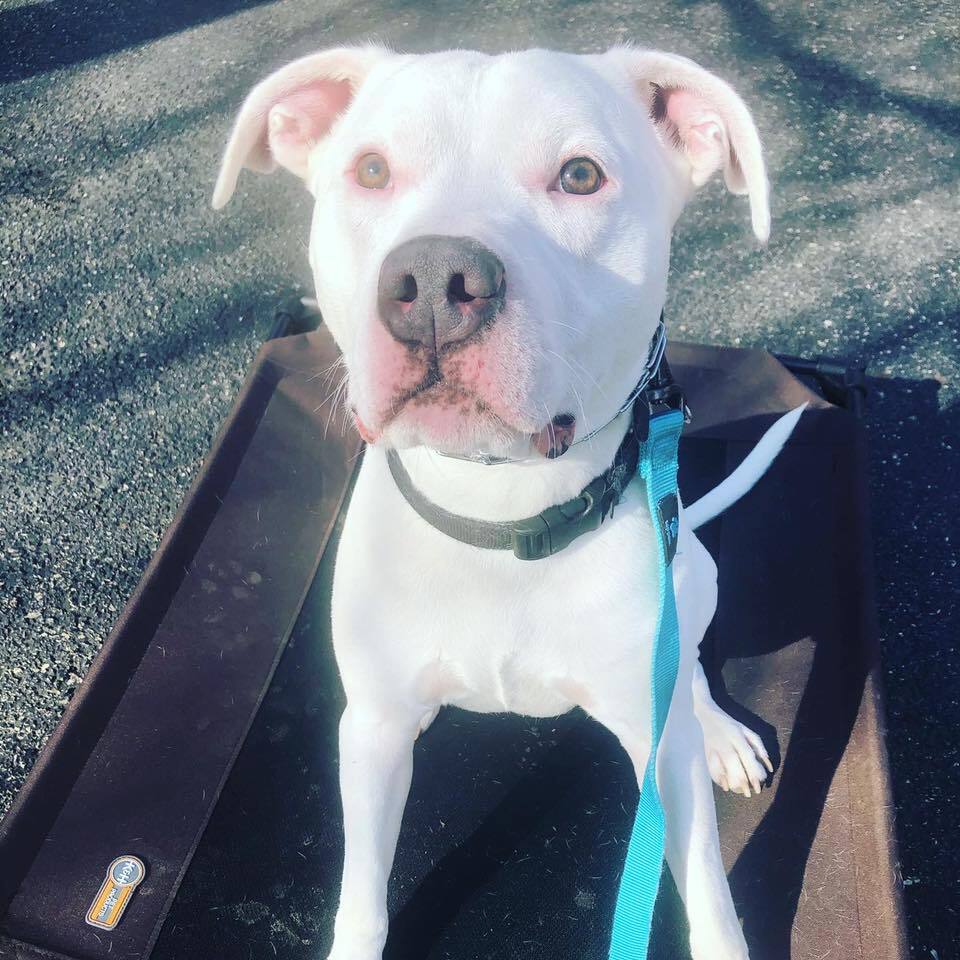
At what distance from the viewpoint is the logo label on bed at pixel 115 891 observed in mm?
1890

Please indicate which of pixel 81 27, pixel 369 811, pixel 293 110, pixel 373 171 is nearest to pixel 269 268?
pixel 293 110

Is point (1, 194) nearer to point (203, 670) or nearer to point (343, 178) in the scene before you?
point (203, 670)

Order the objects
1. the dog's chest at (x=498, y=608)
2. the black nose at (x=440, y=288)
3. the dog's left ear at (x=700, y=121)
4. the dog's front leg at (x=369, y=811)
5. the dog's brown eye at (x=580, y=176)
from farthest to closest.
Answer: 1. the dog's front leg at (x=369, y=811)
2. the dog's chest at (x=498, y=608)
3. the dog's left ear at (x=700, y=121)
4. the dog's brown eye at (x=580, y=176)
5. the black nose at (x=440, y=288)

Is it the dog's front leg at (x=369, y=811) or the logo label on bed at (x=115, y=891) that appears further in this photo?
the logo label on bed at (x=115, y=891)

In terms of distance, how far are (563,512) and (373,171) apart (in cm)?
62

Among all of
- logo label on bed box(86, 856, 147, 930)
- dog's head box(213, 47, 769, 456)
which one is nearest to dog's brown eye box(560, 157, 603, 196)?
dog's head box(213, 47, 769, 456)

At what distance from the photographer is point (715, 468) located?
8.62 ft

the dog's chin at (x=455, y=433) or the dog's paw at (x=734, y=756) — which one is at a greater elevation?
the dog's chin at (x=455, y=433)

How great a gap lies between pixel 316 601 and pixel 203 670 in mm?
341

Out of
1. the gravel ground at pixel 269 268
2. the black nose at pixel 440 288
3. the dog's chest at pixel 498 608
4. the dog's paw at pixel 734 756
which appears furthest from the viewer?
the gravel ground at pixel 269 268

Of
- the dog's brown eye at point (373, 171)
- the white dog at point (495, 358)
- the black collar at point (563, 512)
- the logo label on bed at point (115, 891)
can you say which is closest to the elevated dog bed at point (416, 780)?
the logo label on bed at point (115, 891)

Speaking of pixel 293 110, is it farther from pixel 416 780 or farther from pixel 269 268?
pixel 269 268

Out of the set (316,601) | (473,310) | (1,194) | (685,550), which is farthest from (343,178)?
(1,194)

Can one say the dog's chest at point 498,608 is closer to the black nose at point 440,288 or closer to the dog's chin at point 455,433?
the dog's chin at point 455,433
